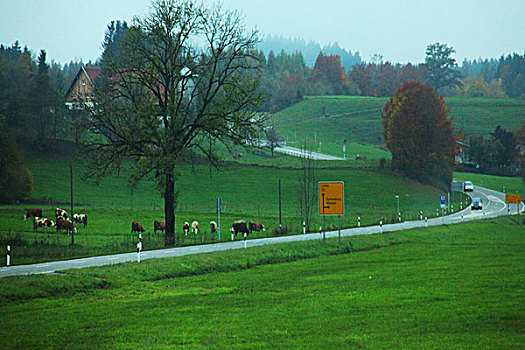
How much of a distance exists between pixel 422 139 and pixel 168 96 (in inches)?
2771

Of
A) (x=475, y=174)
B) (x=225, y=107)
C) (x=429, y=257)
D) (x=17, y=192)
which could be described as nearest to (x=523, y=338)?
(x=429, y=257)

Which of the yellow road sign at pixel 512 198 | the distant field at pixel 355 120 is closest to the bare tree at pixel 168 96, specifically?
the yellow road sign at pixel 512 198

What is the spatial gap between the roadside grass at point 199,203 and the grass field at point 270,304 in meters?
A: 11.8

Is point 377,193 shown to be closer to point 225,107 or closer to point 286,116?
point 225,107

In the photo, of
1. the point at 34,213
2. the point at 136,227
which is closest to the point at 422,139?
the point at 136,227

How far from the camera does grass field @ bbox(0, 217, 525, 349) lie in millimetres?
13984

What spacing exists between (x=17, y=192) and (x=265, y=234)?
33811 mm

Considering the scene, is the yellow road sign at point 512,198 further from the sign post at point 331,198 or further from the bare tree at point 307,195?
the sign post at point 331,198

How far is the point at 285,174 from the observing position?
316 ft

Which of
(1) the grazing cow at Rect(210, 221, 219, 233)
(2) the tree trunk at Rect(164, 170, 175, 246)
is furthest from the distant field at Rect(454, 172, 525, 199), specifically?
(2) the tree trunk at Rect(164, 170, 175, 246)

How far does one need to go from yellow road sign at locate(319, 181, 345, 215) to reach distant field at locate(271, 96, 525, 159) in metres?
93.7

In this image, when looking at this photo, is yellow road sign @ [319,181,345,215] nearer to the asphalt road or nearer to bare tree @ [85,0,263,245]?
bare tree @ [85,0,263,245]

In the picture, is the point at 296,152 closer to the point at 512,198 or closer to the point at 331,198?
the point at 512,198

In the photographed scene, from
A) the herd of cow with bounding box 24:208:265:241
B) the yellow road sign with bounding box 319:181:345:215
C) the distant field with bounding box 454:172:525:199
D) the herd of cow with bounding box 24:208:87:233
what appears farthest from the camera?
the distant field with bounding box 454:172:525:199
